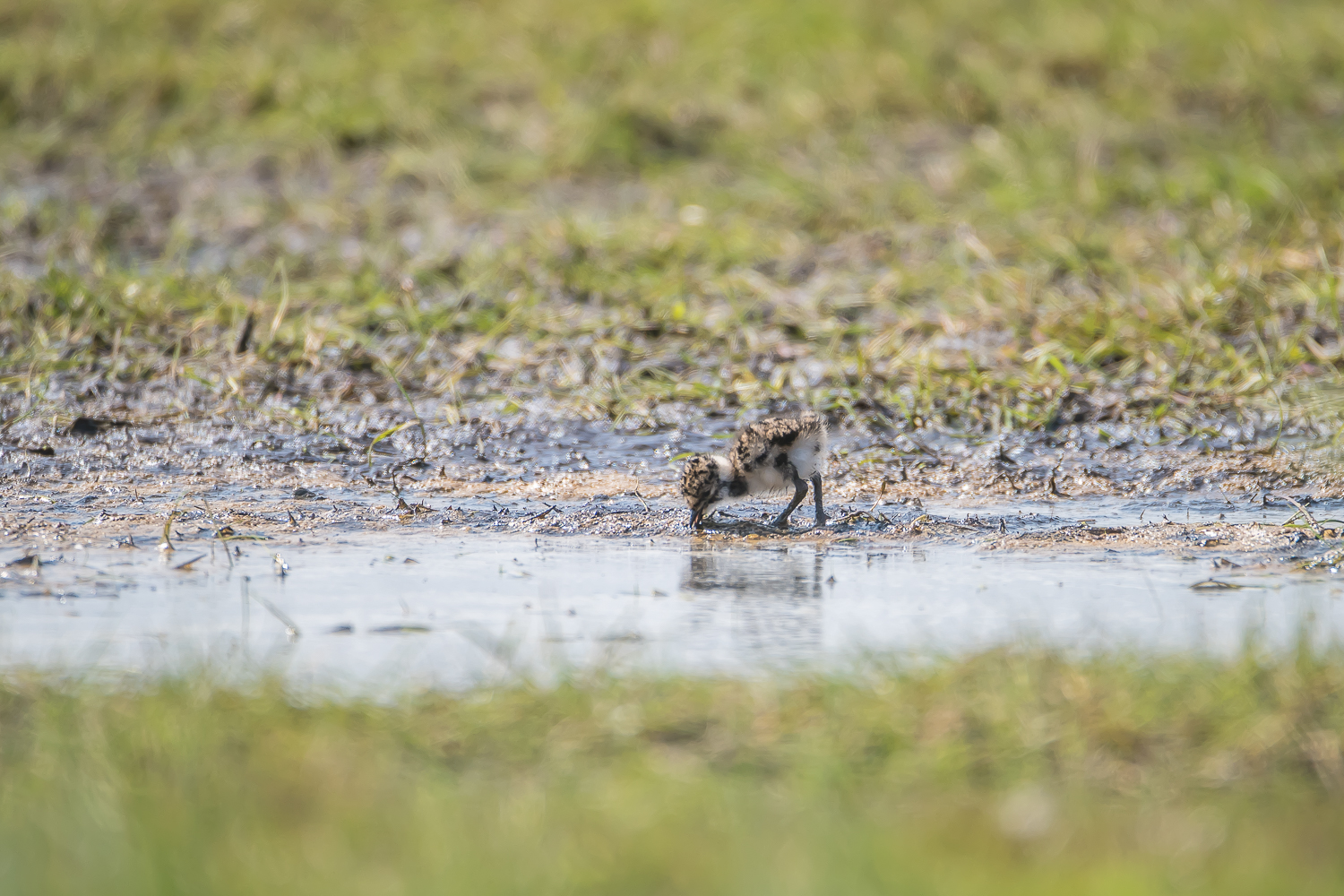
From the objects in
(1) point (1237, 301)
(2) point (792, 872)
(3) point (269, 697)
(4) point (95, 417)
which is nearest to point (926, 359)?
(1) point (1237, 301)

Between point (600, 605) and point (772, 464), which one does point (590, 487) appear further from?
point (600, 605)

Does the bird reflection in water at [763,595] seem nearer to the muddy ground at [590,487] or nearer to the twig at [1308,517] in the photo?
the muddy ground at [590,487]

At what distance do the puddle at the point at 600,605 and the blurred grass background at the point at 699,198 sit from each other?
83.6 inches

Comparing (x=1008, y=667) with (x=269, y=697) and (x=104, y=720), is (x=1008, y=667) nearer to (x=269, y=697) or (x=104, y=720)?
(x=269, y=697)

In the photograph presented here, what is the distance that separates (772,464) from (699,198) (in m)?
4.50

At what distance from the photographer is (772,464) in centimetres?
623

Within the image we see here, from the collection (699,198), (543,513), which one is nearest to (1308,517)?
(543,513)

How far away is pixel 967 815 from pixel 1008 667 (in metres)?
0.68

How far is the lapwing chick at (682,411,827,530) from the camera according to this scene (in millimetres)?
6059

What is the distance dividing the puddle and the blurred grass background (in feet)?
6.97

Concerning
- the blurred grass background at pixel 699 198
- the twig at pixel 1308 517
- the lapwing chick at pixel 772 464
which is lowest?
the twig at pixel 1308 517

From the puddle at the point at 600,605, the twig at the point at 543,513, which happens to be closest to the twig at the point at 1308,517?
the puddle at the point at 600,605

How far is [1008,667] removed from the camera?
3.77 meters

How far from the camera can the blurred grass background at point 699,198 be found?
26.2 feet
